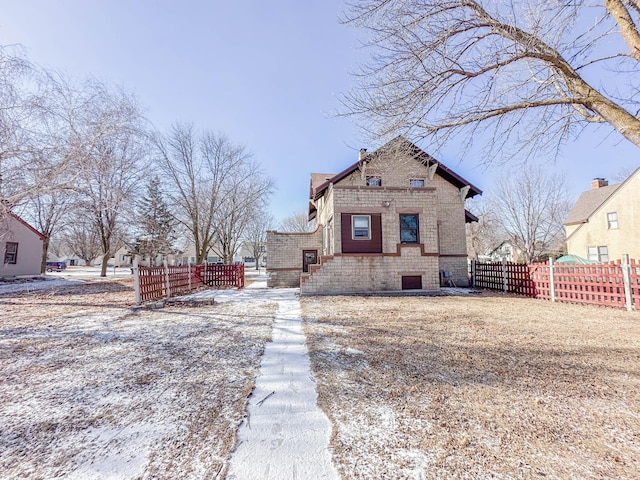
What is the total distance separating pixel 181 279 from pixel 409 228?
10.6m

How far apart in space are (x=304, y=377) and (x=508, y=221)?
84.7ft

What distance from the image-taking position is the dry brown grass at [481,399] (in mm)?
2010

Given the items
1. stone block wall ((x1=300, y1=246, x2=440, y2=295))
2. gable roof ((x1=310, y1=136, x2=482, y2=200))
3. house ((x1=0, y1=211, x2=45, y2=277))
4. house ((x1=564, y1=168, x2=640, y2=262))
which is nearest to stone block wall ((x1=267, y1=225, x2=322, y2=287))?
gable roof ((x1=310, y1=136, x2=482, y2=200))

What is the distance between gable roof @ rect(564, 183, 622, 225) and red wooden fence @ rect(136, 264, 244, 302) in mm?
25704

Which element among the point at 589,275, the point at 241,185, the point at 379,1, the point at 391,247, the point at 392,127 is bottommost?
the point at 589,275

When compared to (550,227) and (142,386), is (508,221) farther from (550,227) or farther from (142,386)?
(142,386)

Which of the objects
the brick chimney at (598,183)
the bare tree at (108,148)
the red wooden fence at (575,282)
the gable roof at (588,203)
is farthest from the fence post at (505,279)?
the brick chimney at (598,183)

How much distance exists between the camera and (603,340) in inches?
199

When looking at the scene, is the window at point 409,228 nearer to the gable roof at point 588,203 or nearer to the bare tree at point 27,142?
the bare tree at point 27,142

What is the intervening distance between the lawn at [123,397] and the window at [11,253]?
68.4ft

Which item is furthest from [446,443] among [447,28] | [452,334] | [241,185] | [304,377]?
[241,185]

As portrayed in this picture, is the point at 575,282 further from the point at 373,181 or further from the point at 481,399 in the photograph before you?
the point at 481,399

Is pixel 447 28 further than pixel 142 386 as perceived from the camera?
Yes

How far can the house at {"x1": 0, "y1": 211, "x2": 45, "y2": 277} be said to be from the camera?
2019 centimetres
